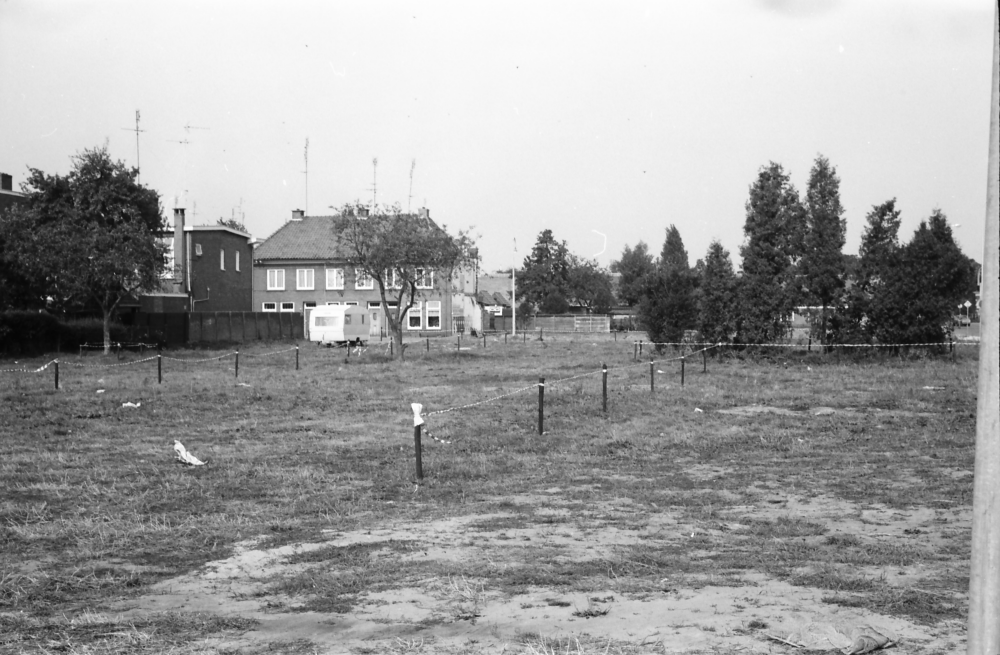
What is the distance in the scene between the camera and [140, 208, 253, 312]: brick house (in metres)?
56.6

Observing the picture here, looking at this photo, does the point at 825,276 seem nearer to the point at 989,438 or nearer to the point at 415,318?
the point at 989,438

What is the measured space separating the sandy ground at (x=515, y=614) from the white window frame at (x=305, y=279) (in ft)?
204

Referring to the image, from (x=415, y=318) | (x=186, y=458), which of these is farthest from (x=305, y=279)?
(x=186, y=458)

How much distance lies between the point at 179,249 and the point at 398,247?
2459 centimetres

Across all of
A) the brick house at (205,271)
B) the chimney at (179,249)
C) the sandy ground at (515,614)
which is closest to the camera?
the sandy ground at (515,614)

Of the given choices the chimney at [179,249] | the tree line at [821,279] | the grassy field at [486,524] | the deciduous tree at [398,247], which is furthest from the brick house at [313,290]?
the grassy field at [486,524]

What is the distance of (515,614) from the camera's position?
251 inches

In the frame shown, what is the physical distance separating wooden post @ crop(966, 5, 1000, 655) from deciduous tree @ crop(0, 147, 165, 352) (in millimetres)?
41834

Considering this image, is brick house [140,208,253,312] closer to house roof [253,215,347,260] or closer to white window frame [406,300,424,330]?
house roof [253,215,347,260]

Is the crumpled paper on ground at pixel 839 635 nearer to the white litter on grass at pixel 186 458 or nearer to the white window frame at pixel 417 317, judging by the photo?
the white litter on grass at pixel 186 458

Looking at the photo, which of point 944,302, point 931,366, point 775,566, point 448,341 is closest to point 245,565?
point 775,566

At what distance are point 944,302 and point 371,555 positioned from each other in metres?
31.4

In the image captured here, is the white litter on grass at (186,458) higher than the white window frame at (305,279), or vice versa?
the white window frame at (305,279)

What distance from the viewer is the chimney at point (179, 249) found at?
57.9 meters
